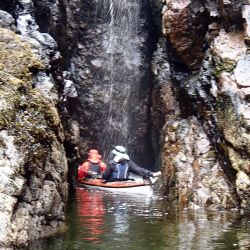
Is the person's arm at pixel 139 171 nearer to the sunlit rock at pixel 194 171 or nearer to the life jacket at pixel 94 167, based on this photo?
the life jacket at pixel 94 167

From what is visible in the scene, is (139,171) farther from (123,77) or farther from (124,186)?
(123,77)

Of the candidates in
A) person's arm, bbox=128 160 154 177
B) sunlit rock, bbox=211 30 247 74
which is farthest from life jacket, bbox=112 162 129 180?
sunlit rock, bbox=211 30 247 74

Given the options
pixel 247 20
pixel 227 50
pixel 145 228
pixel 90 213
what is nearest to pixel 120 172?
pixel 90 213

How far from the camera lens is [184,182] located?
12.0m

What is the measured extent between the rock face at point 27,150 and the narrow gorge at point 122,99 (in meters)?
0.02

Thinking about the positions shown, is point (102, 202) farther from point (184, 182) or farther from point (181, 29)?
point (181, 29)

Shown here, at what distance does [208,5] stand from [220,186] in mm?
4822

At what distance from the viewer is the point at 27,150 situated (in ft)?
22.4

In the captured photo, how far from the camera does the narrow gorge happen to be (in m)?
7.04

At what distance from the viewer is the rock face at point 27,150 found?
616 cm

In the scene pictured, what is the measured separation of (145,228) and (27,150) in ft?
9.52

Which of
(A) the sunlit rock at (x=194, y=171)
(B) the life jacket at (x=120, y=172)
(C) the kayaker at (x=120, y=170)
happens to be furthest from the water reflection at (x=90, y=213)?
(A) the sunlit rock at (x=194, y=171)

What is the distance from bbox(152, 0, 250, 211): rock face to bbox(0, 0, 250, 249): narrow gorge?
3 centimetres

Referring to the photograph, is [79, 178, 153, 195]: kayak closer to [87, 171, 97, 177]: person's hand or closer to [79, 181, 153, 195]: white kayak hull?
[79, 181, 153, 195]: white kayak hull
